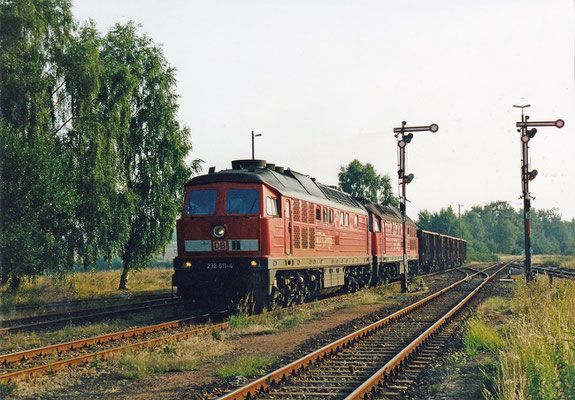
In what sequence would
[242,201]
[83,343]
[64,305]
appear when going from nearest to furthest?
[83,343], [242,201], [64,305]

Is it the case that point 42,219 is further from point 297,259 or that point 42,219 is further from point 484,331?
point 484,331

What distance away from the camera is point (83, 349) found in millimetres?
10555

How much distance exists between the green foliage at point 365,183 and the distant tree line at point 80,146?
44.7 meters

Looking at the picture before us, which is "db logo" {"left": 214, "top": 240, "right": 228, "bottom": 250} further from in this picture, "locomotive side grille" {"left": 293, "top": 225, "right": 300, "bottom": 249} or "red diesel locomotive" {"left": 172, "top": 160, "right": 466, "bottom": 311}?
"locomotive side grille" {"left": 293, "top": 225, "right": 300, "bottom": 249}

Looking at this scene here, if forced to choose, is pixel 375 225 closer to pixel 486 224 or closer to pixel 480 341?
pixel 480 341

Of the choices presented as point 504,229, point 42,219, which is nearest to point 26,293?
point 42,219

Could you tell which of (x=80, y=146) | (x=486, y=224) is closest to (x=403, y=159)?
(x=80, y=146)

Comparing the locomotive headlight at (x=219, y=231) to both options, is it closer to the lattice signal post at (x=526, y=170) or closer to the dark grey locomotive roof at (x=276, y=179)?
the dark grey locomotive roof at (x=276, y=179)

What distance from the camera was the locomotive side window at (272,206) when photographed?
14.4m

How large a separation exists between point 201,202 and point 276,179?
2236 millimetres

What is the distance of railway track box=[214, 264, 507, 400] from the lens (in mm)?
7320

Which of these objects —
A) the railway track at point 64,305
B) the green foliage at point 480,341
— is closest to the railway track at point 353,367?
the green foliage at point 480,341

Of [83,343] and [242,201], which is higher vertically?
[242,201]

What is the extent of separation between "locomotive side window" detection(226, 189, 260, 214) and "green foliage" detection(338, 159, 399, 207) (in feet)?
190
